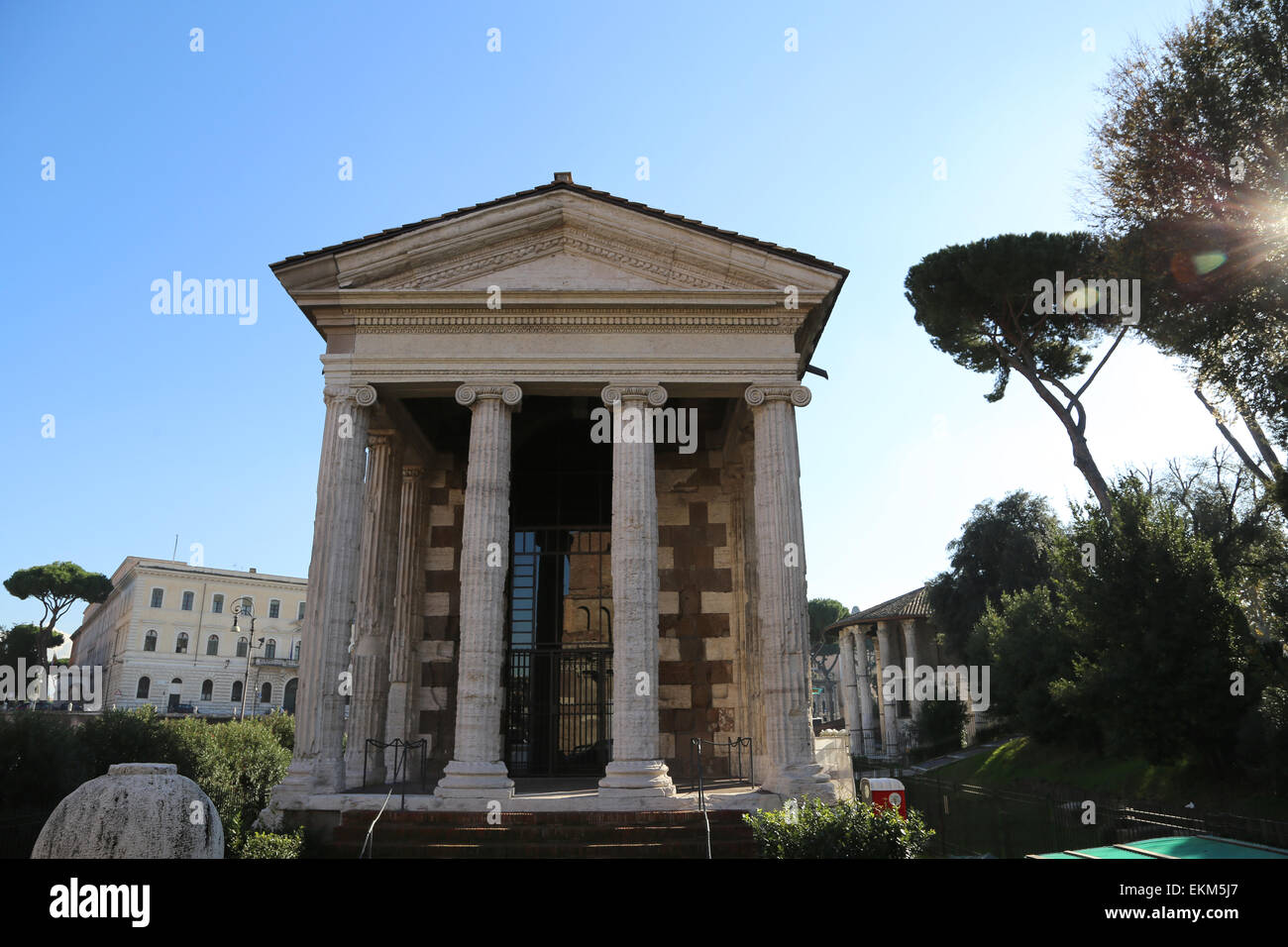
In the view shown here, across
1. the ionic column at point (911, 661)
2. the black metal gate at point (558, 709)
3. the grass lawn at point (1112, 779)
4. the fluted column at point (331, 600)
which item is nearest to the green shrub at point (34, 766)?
the fluted column at point (331, 600)

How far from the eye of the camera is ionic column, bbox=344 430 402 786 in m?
15.3

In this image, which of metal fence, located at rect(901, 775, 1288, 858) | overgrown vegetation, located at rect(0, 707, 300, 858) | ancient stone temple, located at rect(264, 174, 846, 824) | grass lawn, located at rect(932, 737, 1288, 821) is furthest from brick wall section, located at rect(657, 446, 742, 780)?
grass lawn, located at rect(932, 737, 1288, 821)

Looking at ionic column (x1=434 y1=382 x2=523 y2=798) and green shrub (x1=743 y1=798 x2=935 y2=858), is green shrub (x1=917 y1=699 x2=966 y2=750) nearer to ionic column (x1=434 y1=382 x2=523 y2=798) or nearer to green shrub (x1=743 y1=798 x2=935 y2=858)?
ionic column (x1=434 y1=382 x2=523 y2=798)

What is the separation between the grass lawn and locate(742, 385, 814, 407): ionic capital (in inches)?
449

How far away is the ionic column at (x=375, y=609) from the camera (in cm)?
1526

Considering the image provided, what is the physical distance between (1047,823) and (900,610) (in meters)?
32.3

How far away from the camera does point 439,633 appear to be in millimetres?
17938

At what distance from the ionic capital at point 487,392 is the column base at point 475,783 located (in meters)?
6.12

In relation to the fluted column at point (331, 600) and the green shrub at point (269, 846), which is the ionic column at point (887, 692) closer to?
the fluted column at point (331, 600)

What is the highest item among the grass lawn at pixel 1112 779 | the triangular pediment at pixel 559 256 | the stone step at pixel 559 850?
the triangular pediment at pixel 559 256

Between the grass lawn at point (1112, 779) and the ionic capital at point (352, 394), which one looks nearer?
the ionic capital at point (352, 394)
